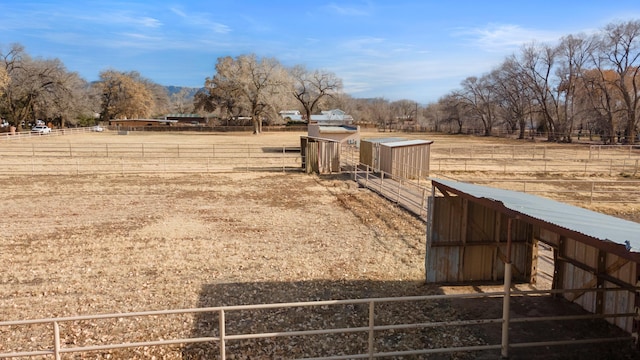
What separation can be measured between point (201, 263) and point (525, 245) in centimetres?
699

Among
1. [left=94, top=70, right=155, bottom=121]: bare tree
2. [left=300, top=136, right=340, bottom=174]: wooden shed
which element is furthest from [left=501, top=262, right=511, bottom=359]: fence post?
[left=94, top=70, right=155, bottom=121]: bare tree

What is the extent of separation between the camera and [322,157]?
26891mm

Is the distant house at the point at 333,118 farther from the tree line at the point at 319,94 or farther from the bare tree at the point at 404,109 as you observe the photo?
the bare tree at the point at 404,109

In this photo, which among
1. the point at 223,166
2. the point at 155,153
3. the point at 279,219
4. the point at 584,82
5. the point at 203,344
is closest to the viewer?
the point at 203,344

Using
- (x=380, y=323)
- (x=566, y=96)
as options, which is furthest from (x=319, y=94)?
(x=380, y=323)

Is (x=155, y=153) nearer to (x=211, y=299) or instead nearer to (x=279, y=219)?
(x=279, y=219)

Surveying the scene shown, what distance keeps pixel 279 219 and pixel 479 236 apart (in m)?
7.62

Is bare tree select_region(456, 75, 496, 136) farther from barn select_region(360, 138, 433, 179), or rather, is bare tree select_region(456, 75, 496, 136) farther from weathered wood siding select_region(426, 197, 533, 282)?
weathered wood siding select_region(426, 197, 533, 282)

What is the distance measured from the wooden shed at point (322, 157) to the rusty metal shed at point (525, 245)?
58.0ft

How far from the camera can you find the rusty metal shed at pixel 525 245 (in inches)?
235

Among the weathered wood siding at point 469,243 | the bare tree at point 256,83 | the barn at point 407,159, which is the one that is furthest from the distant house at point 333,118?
the weathered wood siding at point 469,243

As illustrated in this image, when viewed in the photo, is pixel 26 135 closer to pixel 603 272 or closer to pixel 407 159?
pixel 407 159

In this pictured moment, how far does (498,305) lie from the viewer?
25.7ft

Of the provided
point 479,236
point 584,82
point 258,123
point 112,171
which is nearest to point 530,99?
point 584,82
